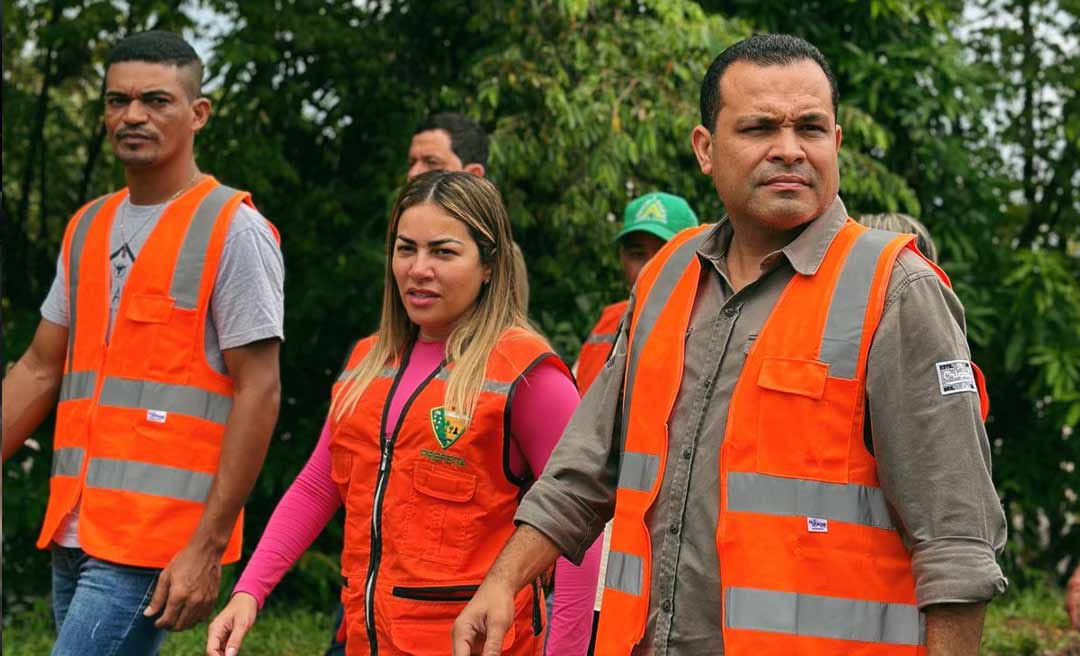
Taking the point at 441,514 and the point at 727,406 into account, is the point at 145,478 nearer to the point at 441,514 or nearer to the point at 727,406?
the point at 441,514

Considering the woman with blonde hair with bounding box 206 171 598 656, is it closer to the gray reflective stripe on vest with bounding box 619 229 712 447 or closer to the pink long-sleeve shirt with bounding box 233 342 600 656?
the pink long-sleeve shirt with bounding box 233 342 600 656

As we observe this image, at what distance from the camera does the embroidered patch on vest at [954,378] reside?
2490 mm

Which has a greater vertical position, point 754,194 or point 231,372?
point 754,194

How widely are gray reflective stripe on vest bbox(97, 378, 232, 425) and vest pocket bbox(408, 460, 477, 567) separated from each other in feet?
3.07

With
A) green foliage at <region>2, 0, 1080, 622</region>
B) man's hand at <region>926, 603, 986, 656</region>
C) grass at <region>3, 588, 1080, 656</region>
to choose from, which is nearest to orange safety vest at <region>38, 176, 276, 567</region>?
man's hand at <region>926, 603, 986, 656</region>

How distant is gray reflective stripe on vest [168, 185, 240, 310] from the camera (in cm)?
408

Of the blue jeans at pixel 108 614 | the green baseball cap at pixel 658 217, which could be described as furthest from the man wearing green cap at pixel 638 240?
the blue jeans at pixel 108 614

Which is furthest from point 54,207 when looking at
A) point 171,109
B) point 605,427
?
point 605,427

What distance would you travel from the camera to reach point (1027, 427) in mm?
10094

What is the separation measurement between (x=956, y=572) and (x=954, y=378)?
1.11ft

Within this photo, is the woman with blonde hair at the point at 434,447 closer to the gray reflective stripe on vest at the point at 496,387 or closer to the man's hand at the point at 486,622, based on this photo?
the gray reflective stripe on vest at the point at 496,387

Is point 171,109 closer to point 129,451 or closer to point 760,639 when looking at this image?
point 129,451

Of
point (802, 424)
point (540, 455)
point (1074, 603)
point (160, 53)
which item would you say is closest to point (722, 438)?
point (802, 424)

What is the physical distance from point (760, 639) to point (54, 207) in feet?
26.8
